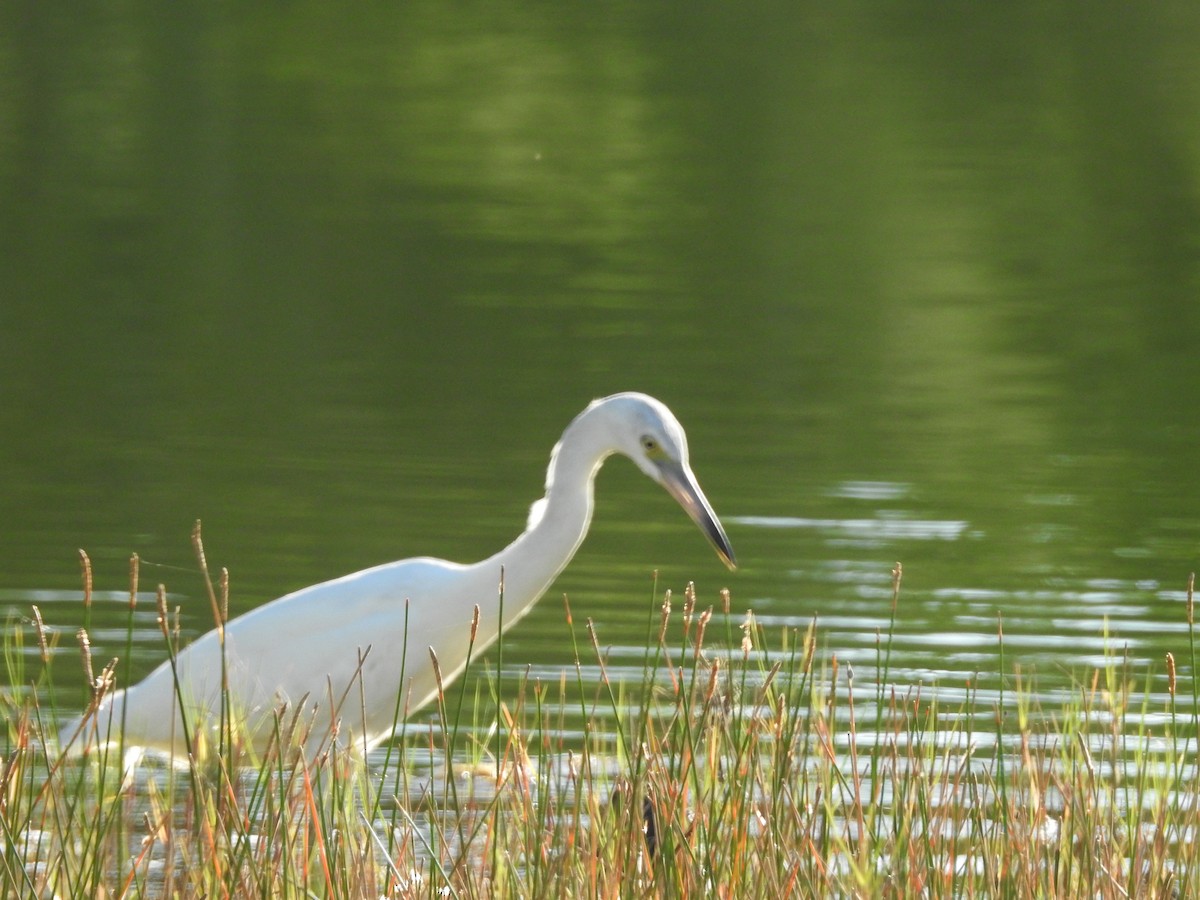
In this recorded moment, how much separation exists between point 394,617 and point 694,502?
0.68 m

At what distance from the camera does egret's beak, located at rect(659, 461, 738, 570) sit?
14.2 ft

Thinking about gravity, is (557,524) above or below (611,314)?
below

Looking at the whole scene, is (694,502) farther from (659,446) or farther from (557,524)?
(557,524)

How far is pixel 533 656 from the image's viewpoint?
19.0ft

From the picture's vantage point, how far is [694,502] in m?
4.40

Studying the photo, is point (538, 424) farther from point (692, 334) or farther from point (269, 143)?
point (269, 143)

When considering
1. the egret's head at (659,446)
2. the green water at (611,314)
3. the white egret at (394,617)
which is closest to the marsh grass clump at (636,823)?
the white egret at (394,617)

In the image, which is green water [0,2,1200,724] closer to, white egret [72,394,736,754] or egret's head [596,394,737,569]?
white egret [72,394,736,754]

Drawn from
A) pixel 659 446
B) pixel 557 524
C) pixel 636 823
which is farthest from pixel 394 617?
pixel 636 823

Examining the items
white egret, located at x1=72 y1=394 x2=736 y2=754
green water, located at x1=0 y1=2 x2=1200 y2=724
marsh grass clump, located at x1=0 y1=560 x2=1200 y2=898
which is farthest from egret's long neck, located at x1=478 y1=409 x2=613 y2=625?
marsh grass clump, located at x1=0 y1=560 x2=1200 y2=898

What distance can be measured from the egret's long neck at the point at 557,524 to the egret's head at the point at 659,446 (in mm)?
64

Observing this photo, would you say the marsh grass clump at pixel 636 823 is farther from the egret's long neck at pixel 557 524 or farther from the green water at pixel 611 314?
the green water at pixel 611 314

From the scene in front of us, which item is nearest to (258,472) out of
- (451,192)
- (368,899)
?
(368,899)

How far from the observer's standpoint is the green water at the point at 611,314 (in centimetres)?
684
